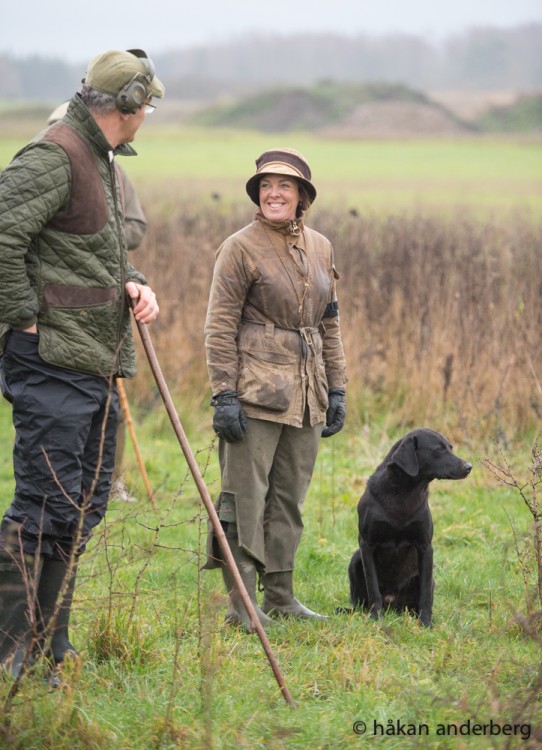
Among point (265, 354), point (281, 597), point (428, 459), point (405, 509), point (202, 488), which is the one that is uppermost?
point (265, 354)

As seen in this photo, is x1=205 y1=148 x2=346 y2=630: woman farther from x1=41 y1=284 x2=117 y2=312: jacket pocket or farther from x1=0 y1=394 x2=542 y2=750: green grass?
x1=41 y1=284 x2=117 y2=312: jacket pocket

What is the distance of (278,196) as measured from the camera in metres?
4.56

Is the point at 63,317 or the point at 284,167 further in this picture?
the point at 284,167

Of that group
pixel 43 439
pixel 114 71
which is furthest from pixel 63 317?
pixel 114 71

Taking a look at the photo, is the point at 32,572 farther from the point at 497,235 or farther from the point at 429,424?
the point at 497,235

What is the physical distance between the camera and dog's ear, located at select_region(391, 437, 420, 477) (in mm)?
4707

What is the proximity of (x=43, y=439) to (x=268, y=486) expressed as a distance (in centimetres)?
152

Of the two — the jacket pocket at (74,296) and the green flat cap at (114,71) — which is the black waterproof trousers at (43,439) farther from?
the green flat cap at (114,71)

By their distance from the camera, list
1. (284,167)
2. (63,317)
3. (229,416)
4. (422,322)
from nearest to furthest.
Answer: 1. (63,317)
2. (229,416)
3. (284,167)
4. (422,322)

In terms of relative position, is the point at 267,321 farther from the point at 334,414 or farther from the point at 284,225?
the point at 334,414

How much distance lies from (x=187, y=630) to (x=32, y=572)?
3.53 feet

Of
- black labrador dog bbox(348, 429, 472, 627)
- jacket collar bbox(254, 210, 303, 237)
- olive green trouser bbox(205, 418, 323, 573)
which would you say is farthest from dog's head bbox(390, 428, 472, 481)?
jacket collar bbox(254, 210, 303, 237)

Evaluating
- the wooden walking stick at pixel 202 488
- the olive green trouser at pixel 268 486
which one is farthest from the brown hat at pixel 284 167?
the wooden walking stick at pixel 202 488

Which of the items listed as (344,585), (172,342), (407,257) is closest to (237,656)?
(344,585)
